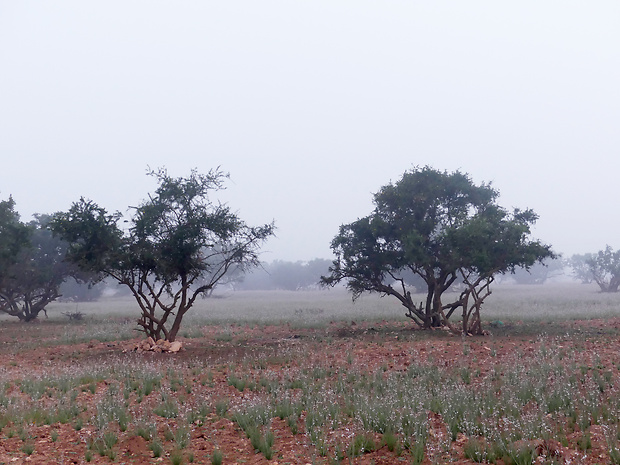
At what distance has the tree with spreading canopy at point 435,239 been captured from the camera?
2444 cm

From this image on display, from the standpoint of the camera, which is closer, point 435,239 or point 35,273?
point 435,239

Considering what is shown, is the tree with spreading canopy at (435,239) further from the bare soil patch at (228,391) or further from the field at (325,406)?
the field at (325,406)

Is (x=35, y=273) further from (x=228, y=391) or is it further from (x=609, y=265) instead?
(x=609, y=265)

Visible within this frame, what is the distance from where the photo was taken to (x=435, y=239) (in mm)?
26516

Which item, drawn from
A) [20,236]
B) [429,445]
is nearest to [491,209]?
[429,445]

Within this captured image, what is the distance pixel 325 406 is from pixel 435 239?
1709cm

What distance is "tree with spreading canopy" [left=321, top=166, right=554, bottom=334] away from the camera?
24438 millimetres

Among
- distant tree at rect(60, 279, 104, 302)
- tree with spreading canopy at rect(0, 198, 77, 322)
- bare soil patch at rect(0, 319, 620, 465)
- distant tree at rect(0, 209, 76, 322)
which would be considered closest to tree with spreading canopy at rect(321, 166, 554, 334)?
bare soil patch at rect(0, 319, 620, 465)

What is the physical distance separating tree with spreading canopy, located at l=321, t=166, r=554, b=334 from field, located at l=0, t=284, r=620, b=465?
5.66m

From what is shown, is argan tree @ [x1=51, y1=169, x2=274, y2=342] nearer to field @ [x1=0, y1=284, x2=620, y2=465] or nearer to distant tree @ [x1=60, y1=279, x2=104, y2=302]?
field @ [x1=0, y1=284, x2=620, y2=465]

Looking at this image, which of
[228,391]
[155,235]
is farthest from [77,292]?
[228,391]

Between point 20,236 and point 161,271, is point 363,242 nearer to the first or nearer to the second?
point 161,271

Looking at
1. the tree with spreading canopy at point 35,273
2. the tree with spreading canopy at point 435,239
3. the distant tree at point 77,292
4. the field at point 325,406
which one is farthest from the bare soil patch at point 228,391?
the distant tree at point 77,292

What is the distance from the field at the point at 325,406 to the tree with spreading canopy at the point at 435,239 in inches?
223
